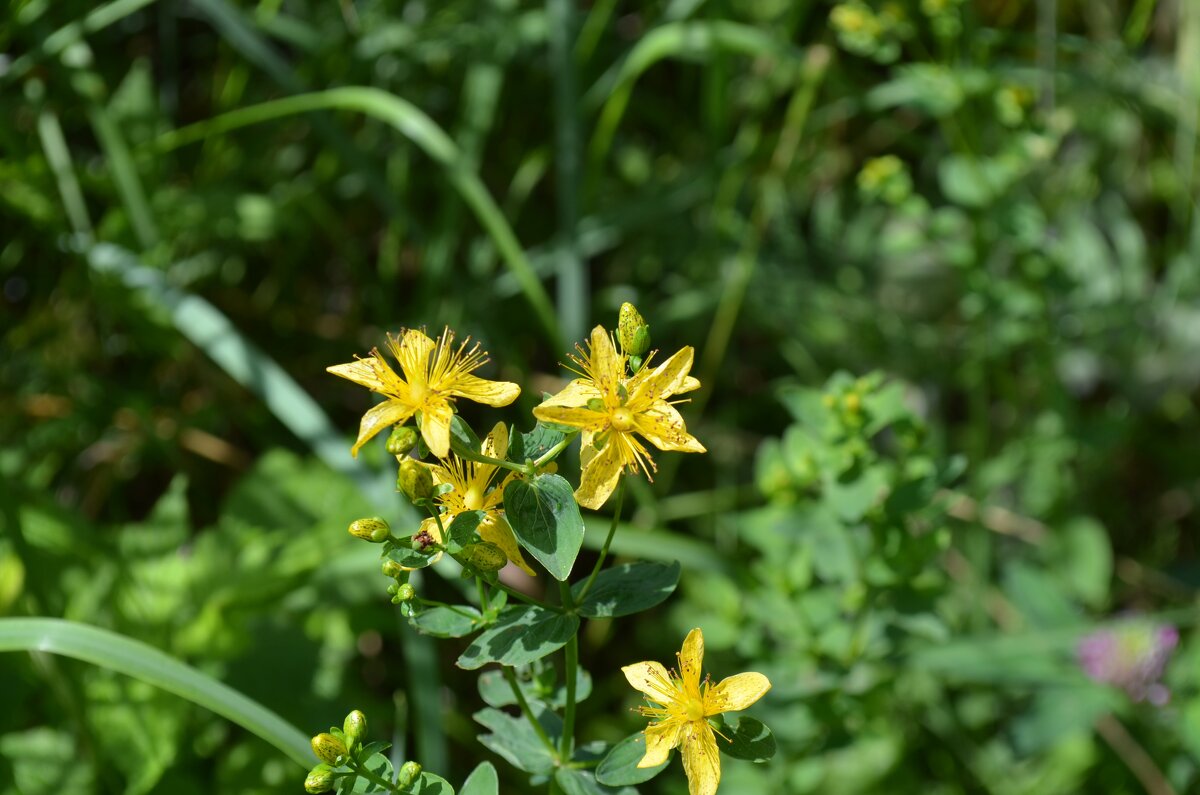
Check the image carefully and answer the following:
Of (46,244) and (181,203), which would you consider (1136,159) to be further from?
(46,244)

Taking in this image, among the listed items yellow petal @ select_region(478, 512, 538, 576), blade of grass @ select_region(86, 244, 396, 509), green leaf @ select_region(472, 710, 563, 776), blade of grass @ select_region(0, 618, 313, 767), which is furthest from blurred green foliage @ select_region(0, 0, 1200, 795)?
yellow petal @ select_region(478, 512, 538, 576)

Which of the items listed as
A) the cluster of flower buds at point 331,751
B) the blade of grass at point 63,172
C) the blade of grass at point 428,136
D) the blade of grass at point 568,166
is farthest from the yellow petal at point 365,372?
the blade of grass at point 63,172

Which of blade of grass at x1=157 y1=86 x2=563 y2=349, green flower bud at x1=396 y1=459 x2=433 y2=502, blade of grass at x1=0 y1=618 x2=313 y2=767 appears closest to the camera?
green flower bud at x1=396 y1=459 x2=433 y2=502

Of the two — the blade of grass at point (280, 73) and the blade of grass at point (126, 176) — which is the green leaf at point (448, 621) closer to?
the blade of grass at point (280, 73)

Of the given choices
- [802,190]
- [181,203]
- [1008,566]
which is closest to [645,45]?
[802,190]

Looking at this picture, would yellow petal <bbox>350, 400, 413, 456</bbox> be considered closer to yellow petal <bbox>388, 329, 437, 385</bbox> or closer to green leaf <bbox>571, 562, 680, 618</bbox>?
yellow petal <bbox>388, 329, 437, 385</bbox>

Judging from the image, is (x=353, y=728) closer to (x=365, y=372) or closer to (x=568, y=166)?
(x=365, y=372)
